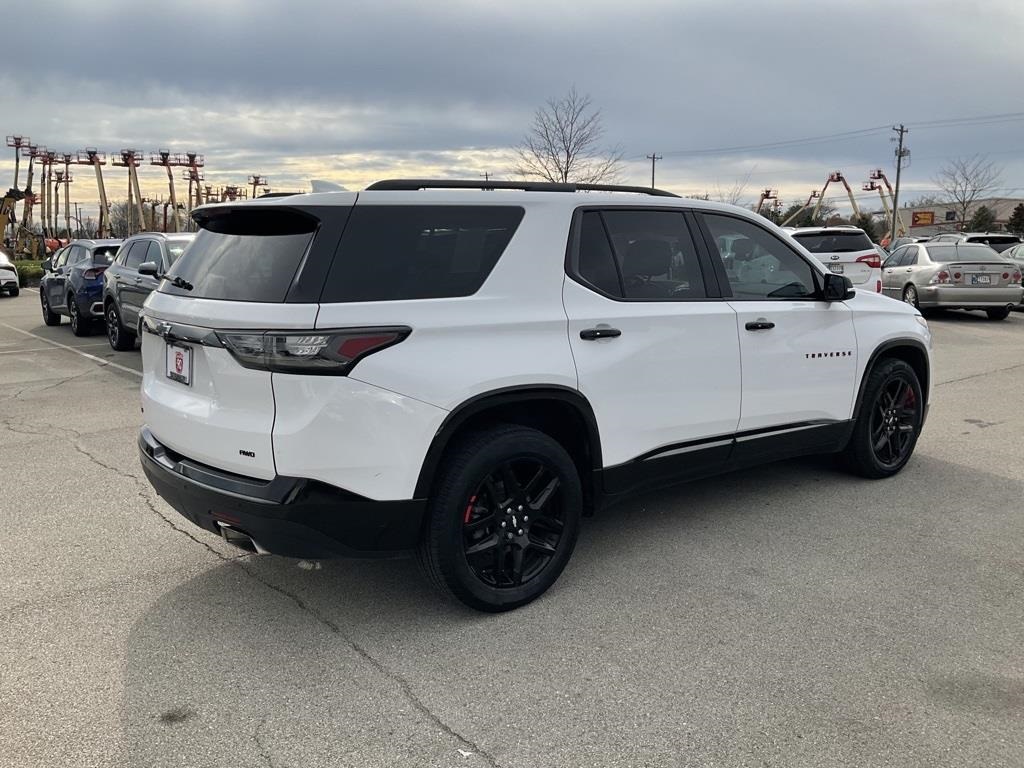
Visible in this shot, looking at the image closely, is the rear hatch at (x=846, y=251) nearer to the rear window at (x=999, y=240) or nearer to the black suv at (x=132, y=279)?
the rear window at (x=999, y=240)

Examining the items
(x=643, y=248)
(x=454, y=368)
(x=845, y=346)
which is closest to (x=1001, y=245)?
(x=845, y=346)

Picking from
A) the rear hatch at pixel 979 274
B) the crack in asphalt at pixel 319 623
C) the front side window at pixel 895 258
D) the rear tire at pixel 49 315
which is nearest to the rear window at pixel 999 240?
the front side window at pixel 895 258

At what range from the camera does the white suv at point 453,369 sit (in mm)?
3121

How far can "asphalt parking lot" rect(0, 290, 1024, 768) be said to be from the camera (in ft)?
8.88

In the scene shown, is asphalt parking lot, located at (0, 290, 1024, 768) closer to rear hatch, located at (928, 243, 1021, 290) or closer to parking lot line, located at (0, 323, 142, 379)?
parking lot line, located at (0, 323, 142, 379)

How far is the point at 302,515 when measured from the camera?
123 inches

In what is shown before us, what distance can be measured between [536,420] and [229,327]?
1413 mm

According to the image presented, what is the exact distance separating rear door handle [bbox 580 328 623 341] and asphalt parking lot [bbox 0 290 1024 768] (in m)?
1.17

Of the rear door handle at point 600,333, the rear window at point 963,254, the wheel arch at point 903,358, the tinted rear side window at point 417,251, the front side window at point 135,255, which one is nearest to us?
the tinted rear side window at point 417,251

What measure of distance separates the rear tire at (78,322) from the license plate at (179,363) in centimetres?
1187

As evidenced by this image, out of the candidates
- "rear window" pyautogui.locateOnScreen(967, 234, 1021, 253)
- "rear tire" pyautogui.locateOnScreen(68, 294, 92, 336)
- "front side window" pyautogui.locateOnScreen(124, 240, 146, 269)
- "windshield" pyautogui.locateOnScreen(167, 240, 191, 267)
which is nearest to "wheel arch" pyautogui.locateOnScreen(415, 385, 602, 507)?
"windshield" pyautogui.locateOnScreen(167, 240, 191, 267)

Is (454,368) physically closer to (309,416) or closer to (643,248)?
(309,416)

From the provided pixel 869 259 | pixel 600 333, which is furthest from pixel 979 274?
pixel 600 333

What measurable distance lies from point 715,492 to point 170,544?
127 inches
